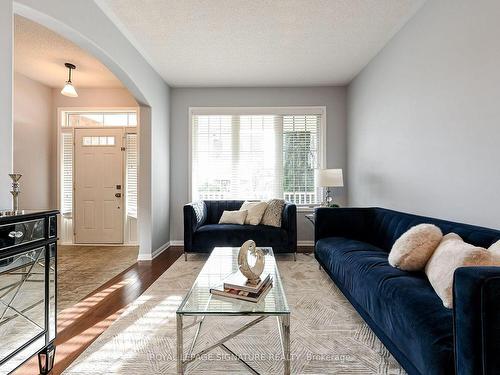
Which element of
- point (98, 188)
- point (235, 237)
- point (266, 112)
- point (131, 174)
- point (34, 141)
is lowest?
point (235, 237)

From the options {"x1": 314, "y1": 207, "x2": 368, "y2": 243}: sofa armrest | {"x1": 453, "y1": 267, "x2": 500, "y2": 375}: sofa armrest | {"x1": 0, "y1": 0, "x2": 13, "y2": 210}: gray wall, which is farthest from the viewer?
{"x1": 314, "y1": 207, "x2": 368, "y2": 243}: sofa armrest

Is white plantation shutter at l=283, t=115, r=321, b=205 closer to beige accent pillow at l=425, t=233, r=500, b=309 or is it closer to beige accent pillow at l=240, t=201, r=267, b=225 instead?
beige accent pillow at l=240, t=201, r=267, b=225

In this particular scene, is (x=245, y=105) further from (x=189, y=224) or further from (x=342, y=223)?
(x=342, y=223)

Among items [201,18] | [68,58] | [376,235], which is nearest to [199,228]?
[376,235]

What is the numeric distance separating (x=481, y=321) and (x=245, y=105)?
450cm

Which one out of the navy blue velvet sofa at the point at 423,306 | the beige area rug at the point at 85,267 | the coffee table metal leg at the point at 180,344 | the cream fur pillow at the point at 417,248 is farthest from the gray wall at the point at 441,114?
the beige area rug at the point at 85,267

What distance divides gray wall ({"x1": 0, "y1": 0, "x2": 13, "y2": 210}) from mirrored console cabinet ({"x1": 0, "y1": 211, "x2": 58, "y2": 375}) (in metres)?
0.28

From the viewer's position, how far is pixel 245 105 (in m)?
4.99

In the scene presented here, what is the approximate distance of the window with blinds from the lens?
5.03 meters

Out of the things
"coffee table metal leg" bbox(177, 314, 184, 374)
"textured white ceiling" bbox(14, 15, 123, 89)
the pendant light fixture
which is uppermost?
"textured white ceiling" bbox(14, 15, 123, 89)

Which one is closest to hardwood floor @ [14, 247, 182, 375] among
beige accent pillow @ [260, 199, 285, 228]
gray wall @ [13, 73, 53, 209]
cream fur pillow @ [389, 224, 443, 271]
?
beige accent pillow @ [260, 199, 285, 228]

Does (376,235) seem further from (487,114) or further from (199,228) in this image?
(199,228)

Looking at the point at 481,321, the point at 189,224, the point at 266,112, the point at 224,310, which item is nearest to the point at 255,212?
the point at 189,224

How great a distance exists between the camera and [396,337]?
1460mm
